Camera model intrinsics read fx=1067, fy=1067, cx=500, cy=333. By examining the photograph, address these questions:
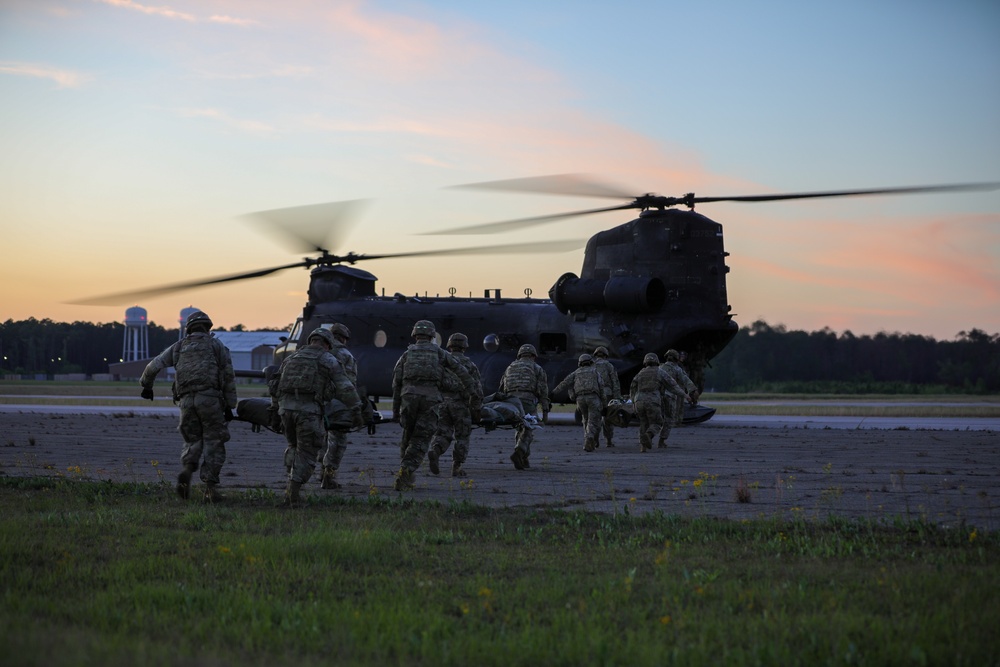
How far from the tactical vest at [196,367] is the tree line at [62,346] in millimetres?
136951

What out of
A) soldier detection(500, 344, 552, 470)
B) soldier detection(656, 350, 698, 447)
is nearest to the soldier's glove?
soldier detection(500, 344, 552, 470)

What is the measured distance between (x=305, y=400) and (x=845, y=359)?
7739cm

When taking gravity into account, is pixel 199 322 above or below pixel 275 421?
above

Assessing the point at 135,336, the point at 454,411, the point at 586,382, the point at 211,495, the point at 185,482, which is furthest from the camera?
the point at 135,336

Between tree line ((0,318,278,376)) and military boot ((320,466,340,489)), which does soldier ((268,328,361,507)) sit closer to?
military boot ((320,466,340,489))

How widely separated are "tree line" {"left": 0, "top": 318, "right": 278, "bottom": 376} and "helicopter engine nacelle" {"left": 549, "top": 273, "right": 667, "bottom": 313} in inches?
4886

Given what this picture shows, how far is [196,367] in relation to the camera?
41.1ft

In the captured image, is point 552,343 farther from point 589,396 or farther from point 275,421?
point 275,421

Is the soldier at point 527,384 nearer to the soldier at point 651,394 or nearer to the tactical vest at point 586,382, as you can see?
the tactical vest at point 586,382

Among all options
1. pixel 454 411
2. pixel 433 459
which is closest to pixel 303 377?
pixel 454 411

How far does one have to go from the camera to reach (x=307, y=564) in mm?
8016

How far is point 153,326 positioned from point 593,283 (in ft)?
481

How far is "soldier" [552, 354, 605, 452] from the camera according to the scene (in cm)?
2042

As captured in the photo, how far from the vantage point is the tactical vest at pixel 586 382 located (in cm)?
2041
